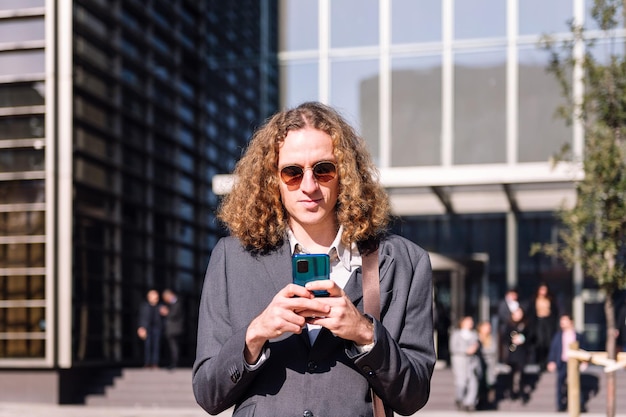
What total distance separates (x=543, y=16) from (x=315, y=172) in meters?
18.6

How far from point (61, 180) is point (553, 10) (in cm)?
1048

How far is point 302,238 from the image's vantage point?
8.23ft

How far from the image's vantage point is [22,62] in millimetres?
17531

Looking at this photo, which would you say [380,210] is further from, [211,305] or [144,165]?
[144,165]

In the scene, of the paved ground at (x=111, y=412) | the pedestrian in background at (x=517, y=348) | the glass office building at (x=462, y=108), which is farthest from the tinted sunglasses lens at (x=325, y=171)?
the glass office building at (x=462, y=108)

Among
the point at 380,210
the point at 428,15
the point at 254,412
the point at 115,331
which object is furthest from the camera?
the point at 428,15

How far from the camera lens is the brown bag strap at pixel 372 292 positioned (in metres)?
2.35

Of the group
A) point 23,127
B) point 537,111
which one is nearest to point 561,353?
point 537,111

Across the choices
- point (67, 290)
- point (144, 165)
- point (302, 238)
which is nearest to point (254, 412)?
point (302, 238)

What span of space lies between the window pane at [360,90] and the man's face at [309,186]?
18027mm

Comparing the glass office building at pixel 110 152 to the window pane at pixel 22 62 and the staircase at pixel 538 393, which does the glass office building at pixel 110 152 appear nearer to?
the window pane at pixel 22 62

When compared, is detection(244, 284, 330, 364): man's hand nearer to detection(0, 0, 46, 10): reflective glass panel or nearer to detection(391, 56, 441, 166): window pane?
detection(0, 0, 46, 10): reflective glass panel

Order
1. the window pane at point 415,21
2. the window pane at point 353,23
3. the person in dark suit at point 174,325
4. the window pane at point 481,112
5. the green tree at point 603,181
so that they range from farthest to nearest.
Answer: the window pane at point 353,23 < the window pane at point 415,21 < the window pane at point 481,112 < the person in dark suit at point 174,325 < the green tree at point 603,181

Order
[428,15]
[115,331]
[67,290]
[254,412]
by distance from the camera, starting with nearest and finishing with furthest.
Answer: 1. [254,412]
2. [67,290]
3. [115,331]
4. [428,15]
